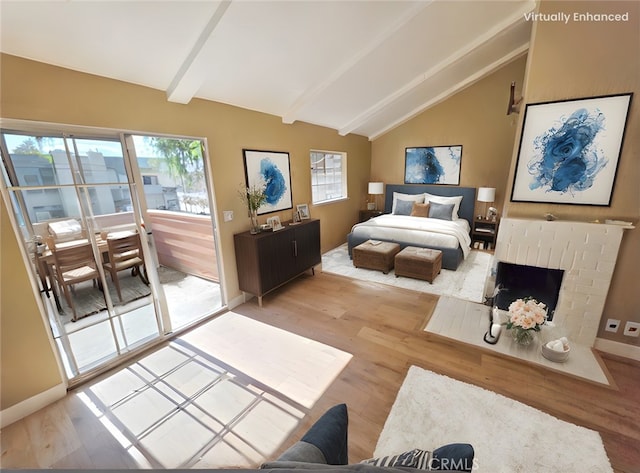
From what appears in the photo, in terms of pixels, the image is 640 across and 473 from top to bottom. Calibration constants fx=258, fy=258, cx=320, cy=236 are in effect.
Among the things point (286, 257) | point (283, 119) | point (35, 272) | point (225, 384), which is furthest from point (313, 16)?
point (225, 384)

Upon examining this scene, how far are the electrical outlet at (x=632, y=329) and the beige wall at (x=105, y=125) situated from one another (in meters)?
3.80

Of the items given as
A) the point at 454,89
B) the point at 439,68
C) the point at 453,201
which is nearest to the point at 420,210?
the point at 453,201

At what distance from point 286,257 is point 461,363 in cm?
227

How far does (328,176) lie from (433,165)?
231 cm

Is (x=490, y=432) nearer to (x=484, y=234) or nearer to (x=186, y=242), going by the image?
(x=186, y=242)

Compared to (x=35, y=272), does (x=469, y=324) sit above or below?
below

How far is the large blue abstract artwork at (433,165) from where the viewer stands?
17.5 feet

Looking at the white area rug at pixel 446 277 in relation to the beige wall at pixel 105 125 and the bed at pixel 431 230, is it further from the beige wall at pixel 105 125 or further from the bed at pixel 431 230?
the beige wall at pixel 105 125

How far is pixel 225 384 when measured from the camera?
2.09 metres

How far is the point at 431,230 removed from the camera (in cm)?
437

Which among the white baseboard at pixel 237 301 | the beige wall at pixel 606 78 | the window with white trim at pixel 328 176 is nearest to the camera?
the beige wall at pixel 606 78

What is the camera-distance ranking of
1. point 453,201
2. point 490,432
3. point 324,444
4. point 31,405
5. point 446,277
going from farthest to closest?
point 453,201
point 446,277
point 31,405
point 490,432
point 324,444

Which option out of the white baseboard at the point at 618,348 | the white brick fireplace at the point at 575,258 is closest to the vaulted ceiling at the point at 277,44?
the white brick fireplace at the point at 575,258

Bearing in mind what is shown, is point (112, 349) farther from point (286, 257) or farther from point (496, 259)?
point (496, 259)
